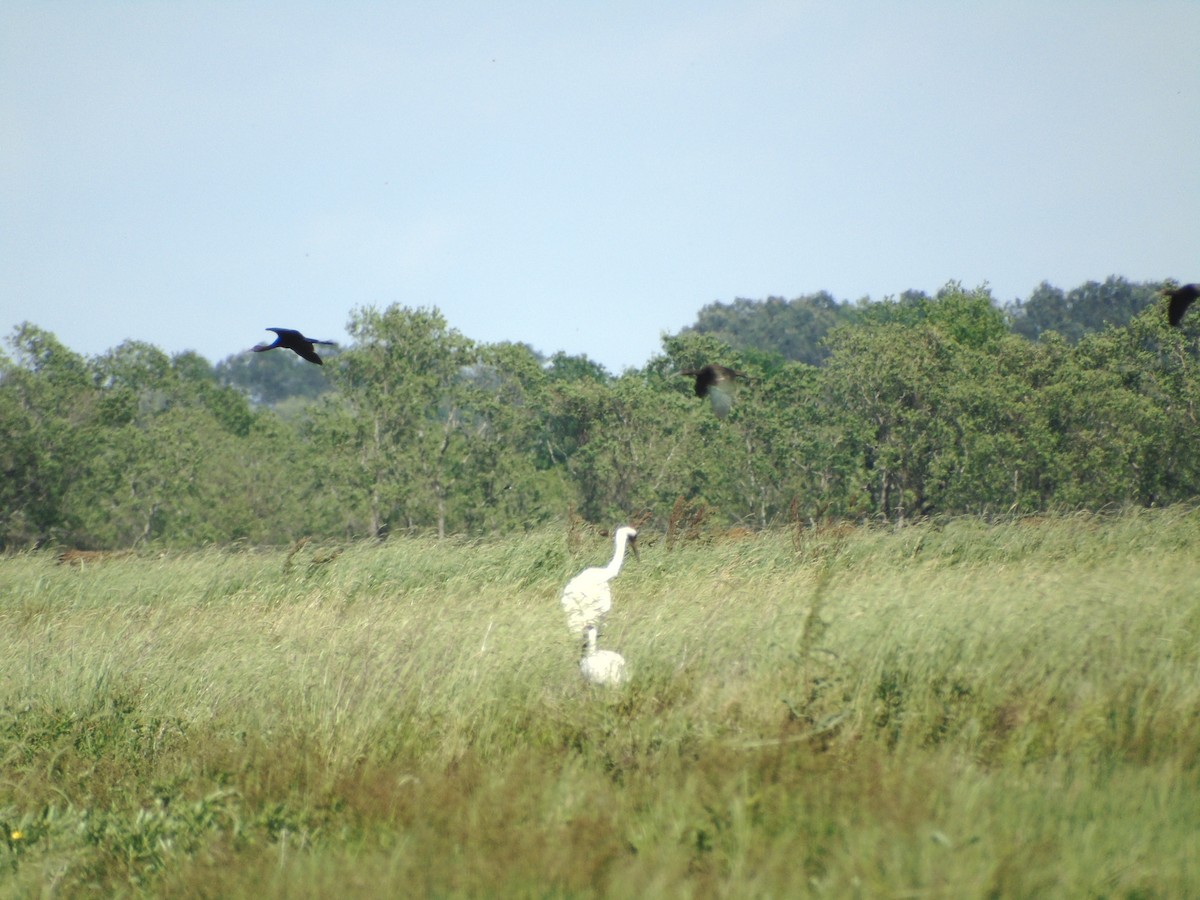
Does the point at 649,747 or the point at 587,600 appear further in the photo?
the point at 587,600

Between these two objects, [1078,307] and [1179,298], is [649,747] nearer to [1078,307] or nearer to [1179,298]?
[1179,298]

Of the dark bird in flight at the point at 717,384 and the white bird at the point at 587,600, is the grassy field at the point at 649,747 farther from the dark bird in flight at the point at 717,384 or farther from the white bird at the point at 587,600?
the dark bird in flight at the point at 717,384

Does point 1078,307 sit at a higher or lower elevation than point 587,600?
higher

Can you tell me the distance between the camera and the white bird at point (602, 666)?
710cm

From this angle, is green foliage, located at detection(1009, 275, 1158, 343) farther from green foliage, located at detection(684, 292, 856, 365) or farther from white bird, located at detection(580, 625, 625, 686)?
white bird, located at detection(580, 625, 625, 686)

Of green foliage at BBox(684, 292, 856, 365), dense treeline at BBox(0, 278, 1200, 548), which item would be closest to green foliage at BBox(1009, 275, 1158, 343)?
green foliage at BBox(684, 292, 856, 365)

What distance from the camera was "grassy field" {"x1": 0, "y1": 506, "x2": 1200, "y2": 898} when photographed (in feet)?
15.4

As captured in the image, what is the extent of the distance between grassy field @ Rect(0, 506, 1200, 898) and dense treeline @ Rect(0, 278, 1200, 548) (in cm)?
2078

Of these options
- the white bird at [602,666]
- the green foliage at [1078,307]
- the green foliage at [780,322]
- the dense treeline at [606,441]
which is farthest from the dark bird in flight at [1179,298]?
the green foliage at [780,322]

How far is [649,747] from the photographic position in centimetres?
633

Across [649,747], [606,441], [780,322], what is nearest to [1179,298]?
[649,747]

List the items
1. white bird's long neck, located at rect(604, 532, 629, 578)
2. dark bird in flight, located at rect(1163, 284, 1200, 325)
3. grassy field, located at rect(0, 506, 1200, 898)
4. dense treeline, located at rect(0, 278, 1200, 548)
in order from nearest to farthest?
grassy field, located at rect(0, 506, 1200, 898) < dark bird in flight, located at rect(1163, 284, 1200, 325) < white bird's long neck, located at rect(604, 532, 629, 578) < dense treeline, located at rect(0, 278, 1200, 548)

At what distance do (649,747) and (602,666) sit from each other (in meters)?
0.92

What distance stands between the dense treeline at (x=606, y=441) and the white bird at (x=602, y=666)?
21395 mm
